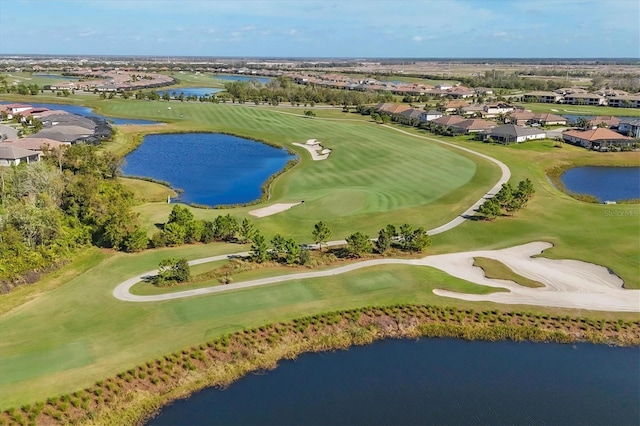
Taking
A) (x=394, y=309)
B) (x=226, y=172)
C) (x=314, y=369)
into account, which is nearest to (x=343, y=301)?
(x=394, y=309)

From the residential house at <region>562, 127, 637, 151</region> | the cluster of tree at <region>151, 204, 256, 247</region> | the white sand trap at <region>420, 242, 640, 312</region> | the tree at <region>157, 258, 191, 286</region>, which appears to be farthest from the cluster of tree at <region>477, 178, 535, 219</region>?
the residential house at <region>562, 127, 637, 151</region>

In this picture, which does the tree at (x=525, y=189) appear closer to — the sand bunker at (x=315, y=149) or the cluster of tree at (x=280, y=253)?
the cluster of tree at (x=280, y=253)

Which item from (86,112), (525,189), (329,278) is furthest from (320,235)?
(86,112)

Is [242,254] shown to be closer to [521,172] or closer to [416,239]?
[416,239]

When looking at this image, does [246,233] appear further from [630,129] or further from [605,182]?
[630,129]

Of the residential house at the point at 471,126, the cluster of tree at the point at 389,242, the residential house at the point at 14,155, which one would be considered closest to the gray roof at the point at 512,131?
the residential house at the point at 471,126
